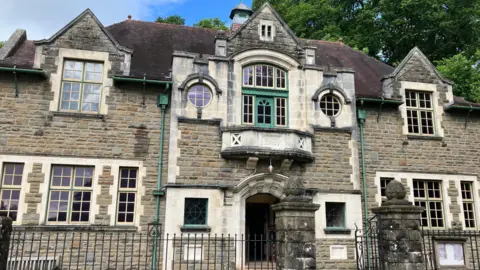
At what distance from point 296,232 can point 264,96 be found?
665 centimetres

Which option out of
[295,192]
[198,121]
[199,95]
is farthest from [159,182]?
[295,192]

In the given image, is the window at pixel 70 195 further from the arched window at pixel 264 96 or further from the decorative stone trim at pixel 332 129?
the decorative stone trim at pixel 332 129

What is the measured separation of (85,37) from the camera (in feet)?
41.8

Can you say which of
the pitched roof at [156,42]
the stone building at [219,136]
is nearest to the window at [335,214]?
the stone building at [219,136]

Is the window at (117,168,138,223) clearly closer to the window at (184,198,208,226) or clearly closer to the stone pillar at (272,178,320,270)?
the window at (184,198,208,226)

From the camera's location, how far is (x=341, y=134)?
13.7 metres

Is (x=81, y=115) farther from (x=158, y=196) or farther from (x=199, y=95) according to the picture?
(x=199, y=95)

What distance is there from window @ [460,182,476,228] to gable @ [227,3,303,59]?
7.69 m

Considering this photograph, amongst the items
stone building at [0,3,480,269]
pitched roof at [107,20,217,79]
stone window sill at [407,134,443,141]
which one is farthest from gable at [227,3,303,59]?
stone window sill at [407,134,443,141]

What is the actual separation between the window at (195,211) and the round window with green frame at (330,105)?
517 centimetres

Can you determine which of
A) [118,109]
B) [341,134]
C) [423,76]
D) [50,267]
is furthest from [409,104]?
[50,267]

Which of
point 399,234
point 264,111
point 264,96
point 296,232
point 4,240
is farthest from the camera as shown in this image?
point 264,96

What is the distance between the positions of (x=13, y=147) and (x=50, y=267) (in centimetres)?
362

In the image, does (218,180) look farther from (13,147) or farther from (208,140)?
(13,147)
